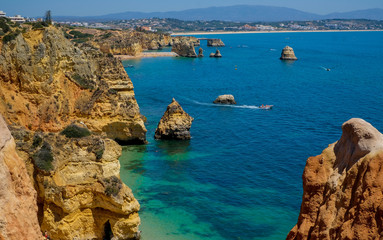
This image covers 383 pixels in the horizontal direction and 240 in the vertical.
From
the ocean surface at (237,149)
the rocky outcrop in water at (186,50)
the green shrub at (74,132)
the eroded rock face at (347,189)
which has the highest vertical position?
the eroded rock face at (347,189)

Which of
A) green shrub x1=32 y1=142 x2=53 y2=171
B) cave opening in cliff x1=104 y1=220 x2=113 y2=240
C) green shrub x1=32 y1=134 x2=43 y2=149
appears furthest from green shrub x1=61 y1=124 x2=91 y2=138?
cave opening in cliff x1=104 y1=220 x2=113 y2=240

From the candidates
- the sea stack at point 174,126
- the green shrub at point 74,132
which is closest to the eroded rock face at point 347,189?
the green shrub at point 74,132

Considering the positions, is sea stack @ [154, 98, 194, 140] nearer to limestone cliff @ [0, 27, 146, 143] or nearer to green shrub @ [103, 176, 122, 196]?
limestone cliff @ [0, 27, 146, 143]

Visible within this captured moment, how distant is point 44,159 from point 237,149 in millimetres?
34327

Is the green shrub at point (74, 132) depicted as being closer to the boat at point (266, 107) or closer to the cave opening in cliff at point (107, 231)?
the cave opening in cliff at point (107, 231)

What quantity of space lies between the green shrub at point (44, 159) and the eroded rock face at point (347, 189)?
14520 millimetres

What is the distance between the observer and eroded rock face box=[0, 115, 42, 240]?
51.7ft

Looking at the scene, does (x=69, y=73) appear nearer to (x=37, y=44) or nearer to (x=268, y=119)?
(x=37, y=44)

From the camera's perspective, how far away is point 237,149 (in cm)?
5584

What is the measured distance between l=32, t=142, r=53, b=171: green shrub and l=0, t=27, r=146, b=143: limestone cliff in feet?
41.8

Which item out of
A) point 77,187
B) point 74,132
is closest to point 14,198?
point 77,187

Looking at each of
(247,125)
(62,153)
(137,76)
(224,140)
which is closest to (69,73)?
(62,153)

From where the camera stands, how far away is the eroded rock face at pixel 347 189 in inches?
588

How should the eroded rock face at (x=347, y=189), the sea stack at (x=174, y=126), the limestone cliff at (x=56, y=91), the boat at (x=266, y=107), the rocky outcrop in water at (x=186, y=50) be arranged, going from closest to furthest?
the eroded rock face at (x=347, y=189)
the limestone cliff at (x=56, y=91)
the sea stack at (x=174, y=126)
the boat at (x=266, y=107)
the rocky outcrop in water at (x=186, y=50)
